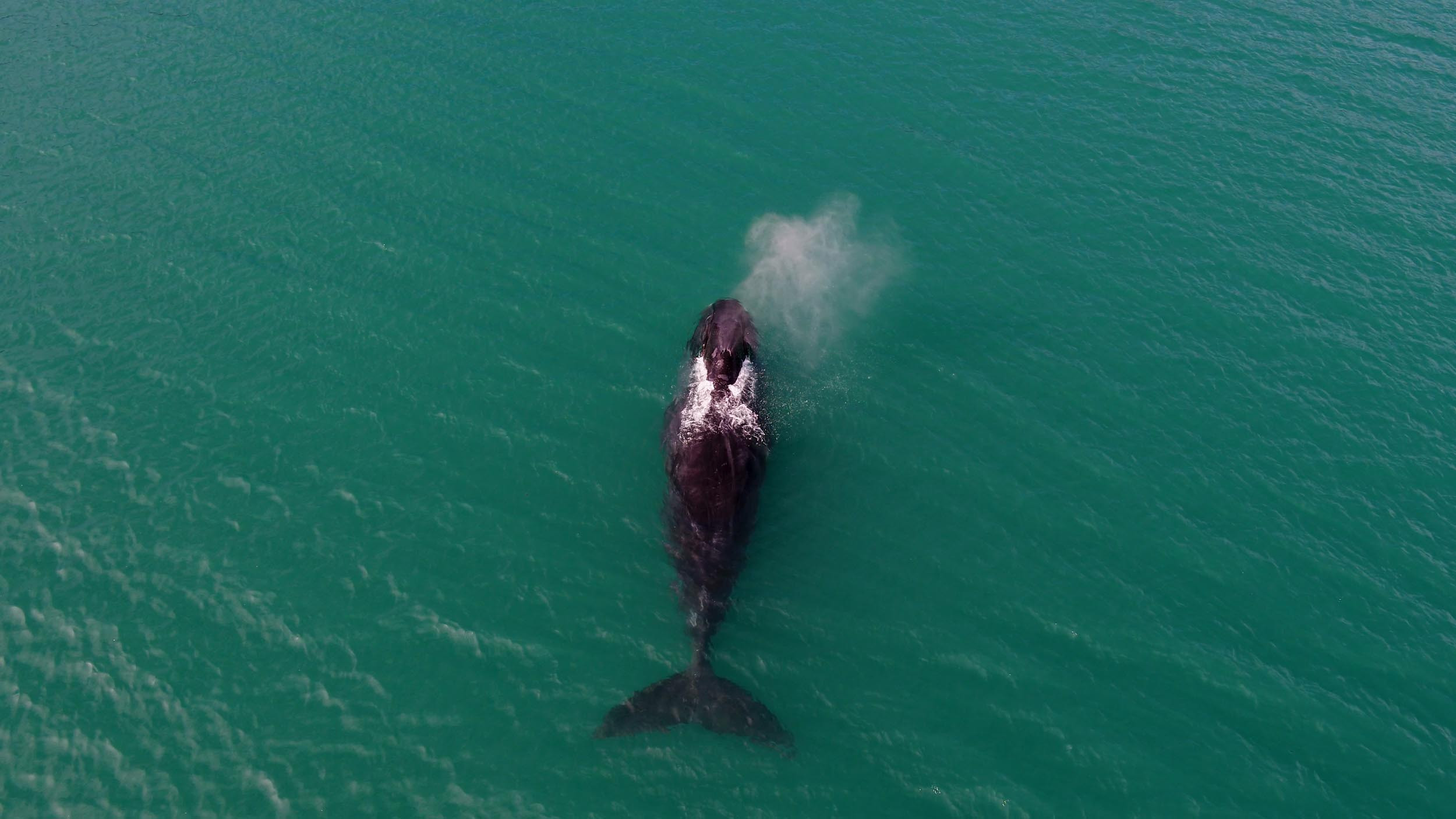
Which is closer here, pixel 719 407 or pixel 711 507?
pixel 711 507

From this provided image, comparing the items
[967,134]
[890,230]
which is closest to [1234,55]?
[967,134]

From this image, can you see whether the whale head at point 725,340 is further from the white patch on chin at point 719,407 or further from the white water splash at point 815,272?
the white water splash at point 815,272

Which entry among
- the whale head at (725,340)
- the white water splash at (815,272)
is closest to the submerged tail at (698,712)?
the whale head at (725,340)

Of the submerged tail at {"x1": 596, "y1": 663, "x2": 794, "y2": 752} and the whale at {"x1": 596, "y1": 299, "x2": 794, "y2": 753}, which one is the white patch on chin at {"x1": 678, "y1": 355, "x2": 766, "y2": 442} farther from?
the submerged tail at {"x1": 596, "y1": 663, "x2": 794, "y2": 752}

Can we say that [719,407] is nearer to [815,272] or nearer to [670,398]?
[670,398]

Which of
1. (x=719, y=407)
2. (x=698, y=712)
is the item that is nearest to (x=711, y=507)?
(x=719, y=407)

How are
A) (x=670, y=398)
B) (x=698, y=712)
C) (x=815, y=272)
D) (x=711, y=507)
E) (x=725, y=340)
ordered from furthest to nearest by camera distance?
(x=815, y=272), (x=725, y=340), (x=670, y=398), (x=711, y=507), (x=698, y=712)

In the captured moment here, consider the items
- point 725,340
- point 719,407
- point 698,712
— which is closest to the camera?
point 698,712
